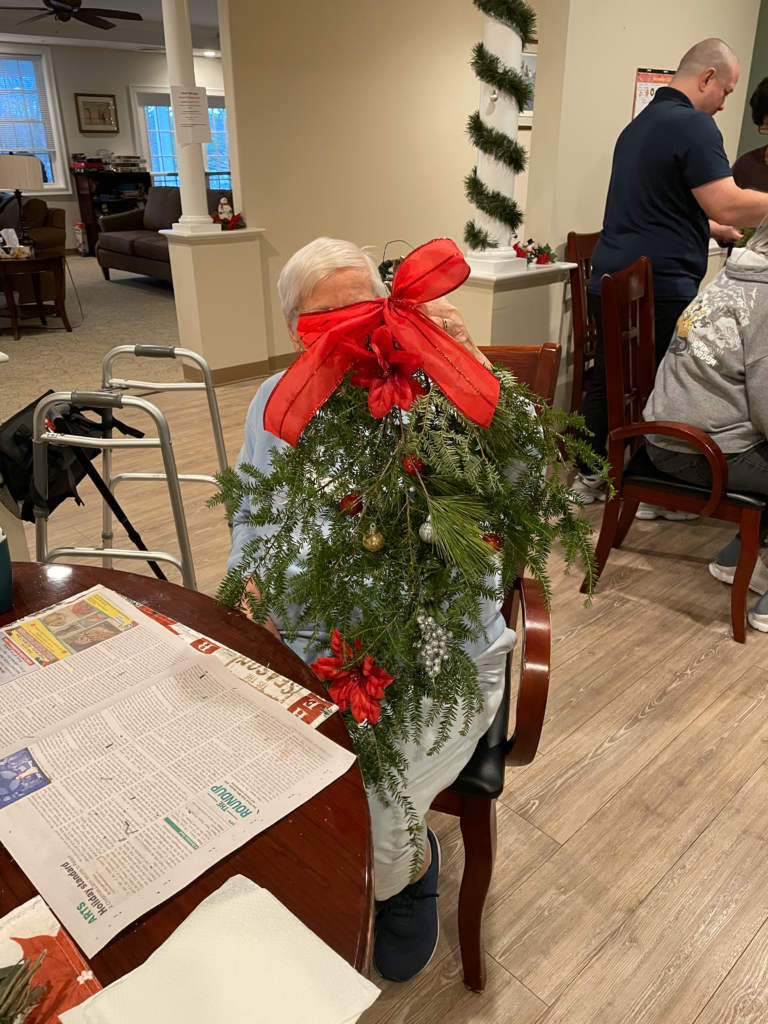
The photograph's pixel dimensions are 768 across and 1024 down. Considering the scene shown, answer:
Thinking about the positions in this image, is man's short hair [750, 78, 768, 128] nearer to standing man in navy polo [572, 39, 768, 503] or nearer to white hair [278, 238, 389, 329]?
standing man in navy polo [572, 39, 768, 503]

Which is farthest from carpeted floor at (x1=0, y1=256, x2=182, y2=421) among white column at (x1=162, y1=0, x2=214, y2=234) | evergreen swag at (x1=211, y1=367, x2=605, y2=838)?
evergreen swag at (x1=211, y1=367, x2=605, y2=838)

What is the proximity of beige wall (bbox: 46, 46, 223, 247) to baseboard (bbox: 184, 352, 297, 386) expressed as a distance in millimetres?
8216

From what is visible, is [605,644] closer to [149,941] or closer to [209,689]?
[209,689]

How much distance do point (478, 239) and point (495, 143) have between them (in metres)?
0.38

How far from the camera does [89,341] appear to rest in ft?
19.5

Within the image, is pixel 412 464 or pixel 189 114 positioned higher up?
pixel 189 114

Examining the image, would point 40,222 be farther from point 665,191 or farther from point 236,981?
point 236,981

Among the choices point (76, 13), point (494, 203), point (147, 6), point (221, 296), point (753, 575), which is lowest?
point (753, 575)

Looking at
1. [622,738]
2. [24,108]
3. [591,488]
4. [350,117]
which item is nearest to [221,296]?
[350,117]

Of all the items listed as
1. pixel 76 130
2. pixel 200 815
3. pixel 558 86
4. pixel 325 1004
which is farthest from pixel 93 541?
pixel 76 130

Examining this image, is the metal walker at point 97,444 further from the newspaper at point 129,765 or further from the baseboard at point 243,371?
the baseboard at point 243,371

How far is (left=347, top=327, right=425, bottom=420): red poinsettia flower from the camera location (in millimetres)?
756

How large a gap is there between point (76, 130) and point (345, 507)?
12783 millimetres

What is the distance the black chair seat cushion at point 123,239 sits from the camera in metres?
8.34
